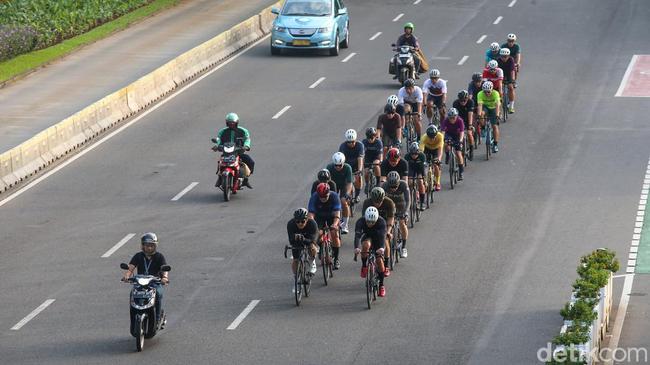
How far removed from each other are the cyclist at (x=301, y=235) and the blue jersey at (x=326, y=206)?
0.95 metres

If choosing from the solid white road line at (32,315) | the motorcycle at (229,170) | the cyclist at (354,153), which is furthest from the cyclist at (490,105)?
the solid white road line at (32,315)

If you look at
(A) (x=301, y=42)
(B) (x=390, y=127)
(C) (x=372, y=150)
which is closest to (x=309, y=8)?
(A) (x=301, y=42)

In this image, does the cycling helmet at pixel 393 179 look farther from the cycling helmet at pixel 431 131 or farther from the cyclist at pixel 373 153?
the cycling helmet at pixel 431 131

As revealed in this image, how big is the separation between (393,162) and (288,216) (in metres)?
3.00

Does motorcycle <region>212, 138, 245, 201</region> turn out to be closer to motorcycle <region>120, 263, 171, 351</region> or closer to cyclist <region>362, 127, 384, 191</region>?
cyclist <region>362, 127, 384, 191</region>

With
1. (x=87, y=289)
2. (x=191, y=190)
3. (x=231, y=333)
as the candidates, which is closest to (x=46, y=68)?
(x=191, y=190)

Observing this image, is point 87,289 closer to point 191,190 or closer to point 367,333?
point 367,333

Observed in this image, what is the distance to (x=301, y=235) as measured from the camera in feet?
78.0

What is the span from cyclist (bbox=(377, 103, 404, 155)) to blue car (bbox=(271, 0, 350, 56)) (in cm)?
1572

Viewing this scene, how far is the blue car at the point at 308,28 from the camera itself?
155 feet

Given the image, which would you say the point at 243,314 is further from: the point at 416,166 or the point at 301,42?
the point at 301,42

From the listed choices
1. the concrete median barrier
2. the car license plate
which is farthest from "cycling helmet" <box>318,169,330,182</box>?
the car license plate

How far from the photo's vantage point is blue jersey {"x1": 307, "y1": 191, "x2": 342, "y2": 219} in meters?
24.9

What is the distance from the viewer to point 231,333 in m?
22.4
